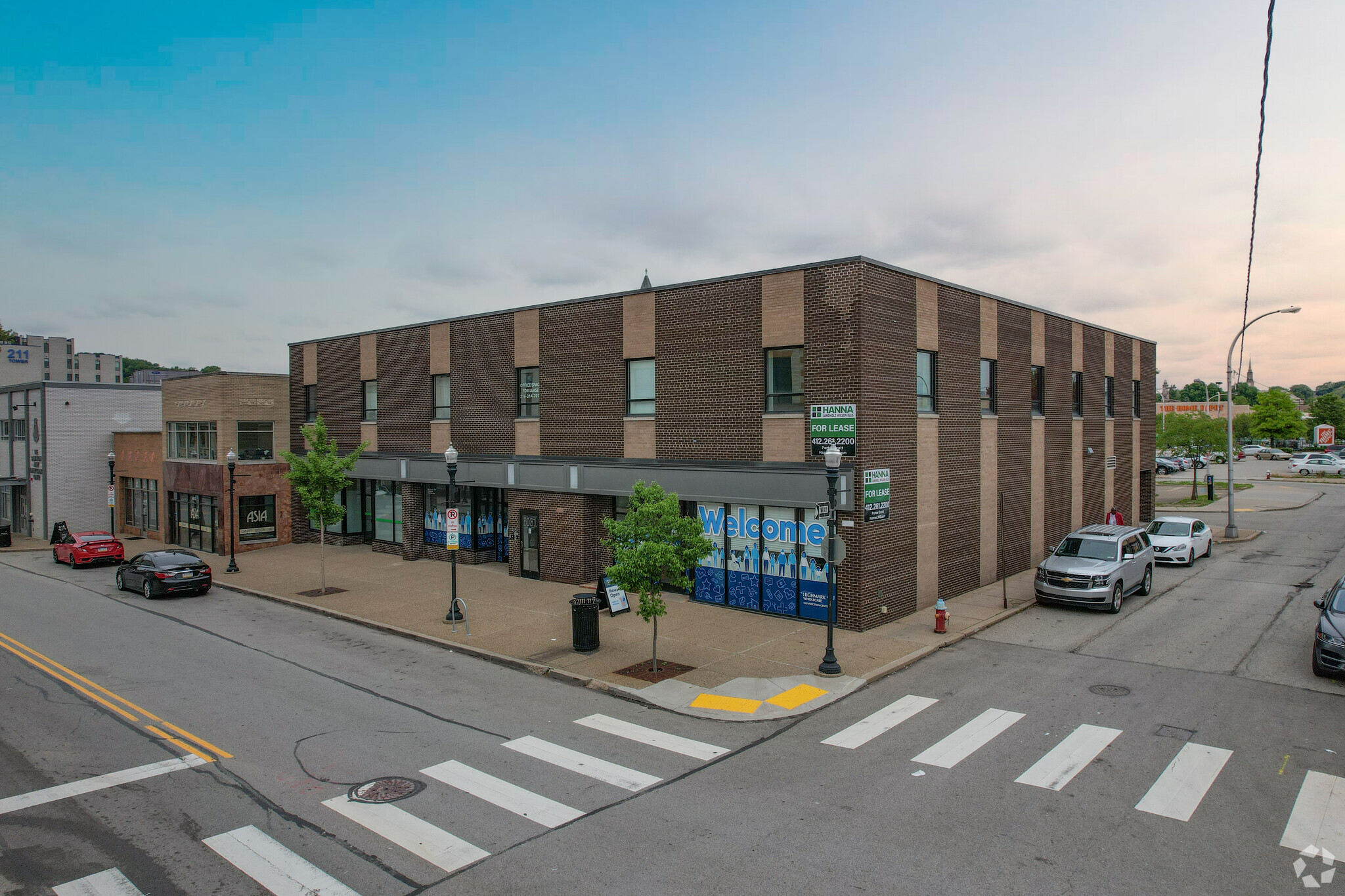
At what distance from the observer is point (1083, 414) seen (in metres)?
27.9

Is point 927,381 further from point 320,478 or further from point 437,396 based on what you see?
point 320,478

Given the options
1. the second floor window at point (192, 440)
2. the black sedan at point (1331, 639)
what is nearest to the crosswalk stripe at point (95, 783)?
the black sedan at point (1331, 639)

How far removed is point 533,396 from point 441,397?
4.99 metres

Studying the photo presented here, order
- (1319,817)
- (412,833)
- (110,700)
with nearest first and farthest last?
→ (412,833) < (1319,817) < (110,700)

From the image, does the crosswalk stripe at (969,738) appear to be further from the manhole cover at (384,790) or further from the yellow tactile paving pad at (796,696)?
the manhole cover at (384,790)

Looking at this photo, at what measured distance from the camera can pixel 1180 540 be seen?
2466 centimetres

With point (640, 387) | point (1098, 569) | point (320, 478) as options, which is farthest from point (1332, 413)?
point (320, 478)

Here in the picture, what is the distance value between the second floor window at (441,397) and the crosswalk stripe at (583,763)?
18.1 meters

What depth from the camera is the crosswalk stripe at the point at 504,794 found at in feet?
27.4

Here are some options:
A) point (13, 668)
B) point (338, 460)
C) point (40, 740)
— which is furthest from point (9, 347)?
point (40, 740)

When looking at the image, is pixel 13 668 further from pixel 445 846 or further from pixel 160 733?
pixel 445 846

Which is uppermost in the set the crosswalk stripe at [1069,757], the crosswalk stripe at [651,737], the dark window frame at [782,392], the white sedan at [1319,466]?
the dark window frame at [782,392]

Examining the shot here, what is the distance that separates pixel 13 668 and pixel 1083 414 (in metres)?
31.2

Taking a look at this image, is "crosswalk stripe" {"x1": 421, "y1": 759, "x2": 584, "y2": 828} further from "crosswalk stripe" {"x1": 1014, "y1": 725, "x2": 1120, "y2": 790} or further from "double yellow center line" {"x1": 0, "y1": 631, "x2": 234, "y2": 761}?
"crosswalk stripe" {"x1": 1014, "y1": 725, "x2": 1120, "y2": 790}
